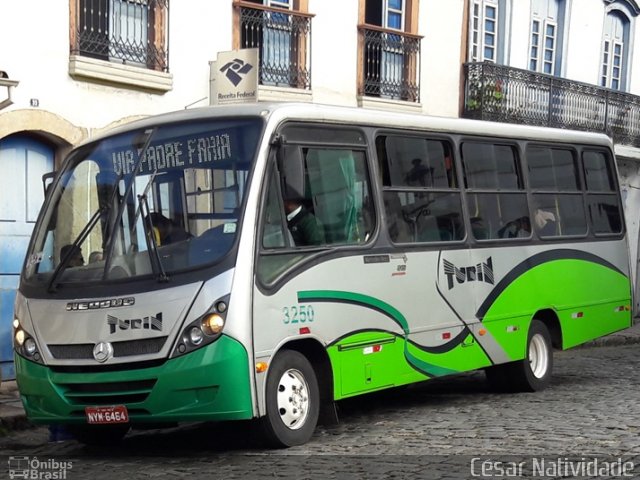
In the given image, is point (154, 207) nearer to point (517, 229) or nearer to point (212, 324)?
point (212, 324)

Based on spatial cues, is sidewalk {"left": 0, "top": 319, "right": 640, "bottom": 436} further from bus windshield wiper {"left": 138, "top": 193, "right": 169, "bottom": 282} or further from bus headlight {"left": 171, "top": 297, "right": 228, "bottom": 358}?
bus headlight {"left": 171, "top": 297, "right": 228, "bottom": 358}

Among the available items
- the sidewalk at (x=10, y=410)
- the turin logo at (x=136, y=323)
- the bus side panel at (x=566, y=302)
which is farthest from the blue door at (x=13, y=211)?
the turin logo at (x=136, y=323)

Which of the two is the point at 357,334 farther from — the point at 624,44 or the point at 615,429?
the point at 624,44

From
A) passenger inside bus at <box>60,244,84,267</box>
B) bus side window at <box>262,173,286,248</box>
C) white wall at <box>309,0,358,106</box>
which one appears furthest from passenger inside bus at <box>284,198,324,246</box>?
white wall at <box>309,0,358,106</box>

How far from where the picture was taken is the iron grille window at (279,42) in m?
18.0

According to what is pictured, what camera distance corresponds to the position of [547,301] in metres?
13.4

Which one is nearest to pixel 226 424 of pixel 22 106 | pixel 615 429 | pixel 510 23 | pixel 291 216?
pixel 291 216

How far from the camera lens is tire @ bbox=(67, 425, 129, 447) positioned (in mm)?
10344

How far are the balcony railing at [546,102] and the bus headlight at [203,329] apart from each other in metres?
14.0

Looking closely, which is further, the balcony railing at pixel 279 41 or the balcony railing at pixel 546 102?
the balcony railing at pixel 546 102

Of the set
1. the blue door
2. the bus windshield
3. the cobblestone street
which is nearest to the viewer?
the cobblestone street

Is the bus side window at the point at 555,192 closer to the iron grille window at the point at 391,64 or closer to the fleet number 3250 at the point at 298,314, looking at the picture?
the fleet number 3250 at the point at 298,314

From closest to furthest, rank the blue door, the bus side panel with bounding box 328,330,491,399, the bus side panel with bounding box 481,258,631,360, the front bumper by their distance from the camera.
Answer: the front bumper
the bus side panel with bounding box 328,330,491,399
the bus side panel with bounding box 481,258,631,360
the blue door

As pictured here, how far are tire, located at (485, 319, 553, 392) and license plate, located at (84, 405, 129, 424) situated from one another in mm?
5074
